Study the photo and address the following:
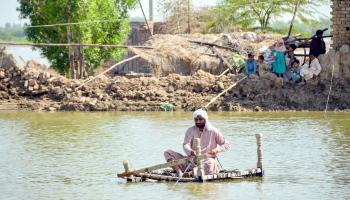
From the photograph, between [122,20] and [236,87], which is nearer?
[236,87]

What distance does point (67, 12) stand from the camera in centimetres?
2973

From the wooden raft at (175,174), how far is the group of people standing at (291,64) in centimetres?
1103

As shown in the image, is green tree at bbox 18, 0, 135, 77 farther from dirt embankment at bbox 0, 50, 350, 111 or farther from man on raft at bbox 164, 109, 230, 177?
man on raft at bbox 164, 109, 230, 177

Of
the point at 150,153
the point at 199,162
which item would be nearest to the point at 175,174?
the point at 199,162

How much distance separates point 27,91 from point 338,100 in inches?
324

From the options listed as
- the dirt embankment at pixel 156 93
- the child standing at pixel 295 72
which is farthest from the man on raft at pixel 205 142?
the child standing at pixel 295 72

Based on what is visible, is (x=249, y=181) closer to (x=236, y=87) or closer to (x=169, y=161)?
(x=169, y=161)

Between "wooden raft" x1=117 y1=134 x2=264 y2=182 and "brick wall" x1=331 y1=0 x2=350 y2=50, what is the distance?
1170 centimetres

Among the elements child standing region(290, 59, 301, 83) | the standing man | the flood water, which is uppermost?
the standing man

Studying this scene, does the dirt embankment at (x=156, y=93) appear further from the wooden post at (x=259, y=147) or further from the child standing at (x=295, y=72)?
the wooden post at (x=259, y=147)

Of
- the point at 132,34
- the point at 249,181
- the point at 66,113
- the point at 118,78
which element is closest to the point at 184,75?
the point at 118,78

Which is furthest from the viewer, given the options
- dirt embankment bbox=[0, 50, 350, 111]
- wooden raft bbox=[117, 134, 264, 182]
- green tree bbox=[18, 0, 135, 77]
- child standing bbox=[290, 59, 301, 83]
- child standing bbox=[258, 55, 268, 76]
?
green tree bbox=[18, 0, 135, 77]

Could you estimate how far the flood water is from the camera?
14.7 metres

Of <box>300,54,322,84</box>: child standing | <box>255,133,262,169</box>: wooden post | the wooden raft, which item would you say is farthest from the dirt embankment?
the wooden raft
